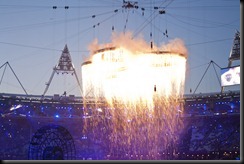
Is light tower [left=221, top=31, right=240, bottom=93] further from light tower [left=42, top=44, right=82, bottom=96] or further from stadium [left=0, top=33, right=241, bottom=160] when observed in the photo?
light tower [left=42, top=44, right=82, bottom=96]

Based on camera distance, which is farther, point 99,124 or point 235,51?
point 235,51

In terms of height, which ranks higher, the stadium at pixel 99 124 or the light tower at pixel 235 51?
the light tower at pixel 235 51

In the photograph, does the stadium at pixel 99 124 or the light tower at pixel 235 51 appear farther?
the light tower at pixel 235 51

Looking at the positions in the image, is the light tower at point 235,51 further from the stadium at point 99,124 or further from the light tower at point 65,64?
the light tower at point 65,64

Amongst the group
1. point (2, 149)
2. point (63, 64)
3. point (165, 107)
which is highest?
point (63, 64)

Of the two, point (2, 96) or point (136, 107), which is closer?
point (2, 96)

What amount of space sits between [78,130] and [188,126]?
16160mm

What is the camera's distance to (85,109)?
55.1 metres

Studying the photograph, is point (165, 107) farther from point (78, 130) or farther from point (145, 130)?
point (78, 130)

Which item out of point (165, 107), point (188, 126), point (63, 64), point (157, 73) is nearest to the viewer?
point (157, 73)

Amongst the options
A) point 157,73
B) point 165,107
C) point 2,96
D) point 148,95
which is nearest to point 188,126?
point 165,107

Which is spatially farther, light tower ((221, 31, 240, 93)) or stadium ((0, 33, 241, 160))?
light tower ((221, 31, 240, 93))

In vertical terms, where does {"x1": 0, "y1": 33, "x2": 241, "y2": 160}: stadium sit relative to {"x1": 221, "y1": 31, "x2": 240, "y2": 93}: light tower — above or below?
below

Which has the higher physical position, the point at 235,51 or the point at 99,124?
the point at 235,51
